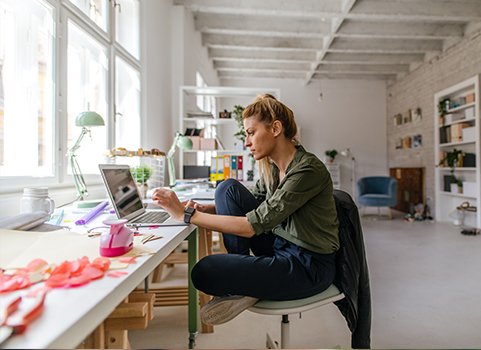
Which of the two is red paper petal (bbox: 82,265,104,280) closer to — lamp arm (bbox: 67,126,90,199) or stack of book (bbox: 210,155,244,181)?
lamp arm (bbox: 67,126,90,199)

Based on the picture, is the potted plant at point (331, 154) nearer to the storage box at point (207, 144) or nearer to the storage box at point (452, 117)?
the storage box at point (452, 117)

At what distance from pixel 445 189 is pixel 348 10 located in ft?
11.2

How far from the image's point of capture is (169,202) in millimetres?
1134

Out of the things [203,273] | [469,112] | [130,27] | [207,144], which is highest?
[130,27]

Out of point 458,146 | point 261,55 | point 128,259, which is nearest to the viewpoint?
point 128,259

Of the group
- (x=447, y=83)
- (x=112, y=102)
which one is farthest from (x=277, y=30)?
(x=112, y=102)

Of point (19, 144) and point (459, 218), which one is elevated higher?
point (19, 144)

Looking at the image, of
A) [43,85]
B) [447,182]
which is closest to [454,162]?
[447,182]

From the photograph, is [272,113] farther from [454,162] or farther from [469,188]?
[454,162]

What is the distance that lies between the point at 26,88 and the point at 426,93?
6.51m

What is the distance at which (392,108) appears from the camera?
7.51 m

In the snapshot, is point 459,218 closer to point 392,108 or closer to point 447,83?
point 447,83

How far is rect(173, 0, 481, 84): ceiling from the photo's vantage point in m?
4.29

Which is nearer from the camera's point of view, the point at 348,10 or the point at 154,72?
the point at 154,72
